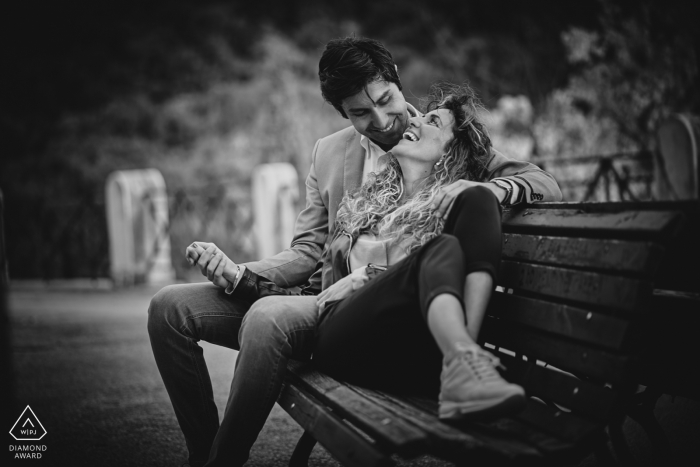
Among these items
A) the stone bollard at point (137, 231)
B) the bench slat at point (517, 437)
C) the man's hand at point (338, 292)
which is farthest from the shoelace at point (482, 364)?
the stone bollard at point (137, 231)

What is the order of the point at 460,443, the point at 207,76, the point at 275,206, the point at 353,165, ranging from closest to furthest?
the point at 460,443, the point at 353,165, the point at 275,206, the point at 207,76

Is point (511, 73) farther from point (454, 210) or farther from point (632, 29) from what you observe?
point (454, 210)

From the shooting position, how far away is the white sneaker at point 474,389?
1755mm

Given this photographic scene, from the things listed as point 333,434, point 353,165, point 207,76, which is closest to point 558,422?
point 333,434

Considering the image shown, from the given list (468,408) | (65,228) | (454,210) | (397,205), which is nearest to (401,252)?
(397,205)

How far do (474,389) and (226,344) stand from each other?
4.27 feet

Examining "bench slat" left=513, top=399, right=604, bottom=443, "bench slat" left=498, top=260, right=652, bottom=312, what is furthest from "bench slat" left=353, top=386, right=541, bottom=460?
"bench slat" left=498, top=260, right=652, bottom=312

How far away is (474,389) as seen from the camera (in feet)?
5.84

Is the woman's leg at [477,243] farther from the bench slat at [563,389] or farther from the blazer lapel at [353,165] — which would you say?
the blazer lapel at [353,165]

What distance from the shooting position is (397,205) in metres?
2.68

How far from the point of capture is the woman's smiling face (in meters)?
2.67

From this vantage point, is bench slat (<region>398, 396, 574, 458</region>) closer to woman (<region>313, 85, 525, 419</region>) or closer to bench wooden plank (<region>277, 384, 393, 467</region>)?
woman (<region>313, 85, 525, 419</region>)

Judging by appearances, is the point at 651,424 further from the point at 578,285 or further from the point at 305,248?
the point at 305,248

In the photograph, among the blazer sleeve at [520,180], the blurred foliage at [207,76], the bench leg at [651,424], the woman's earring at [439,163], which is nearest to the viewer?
the bench leg at [651,424]
